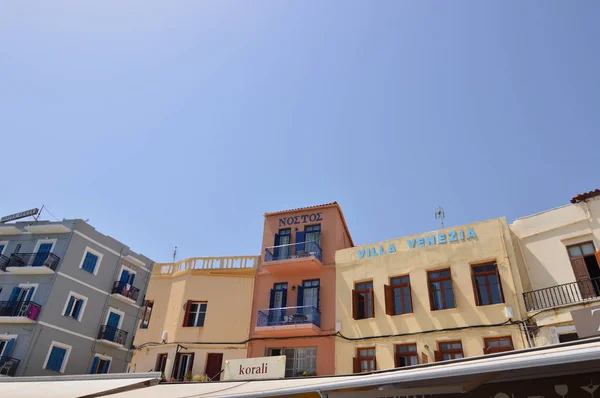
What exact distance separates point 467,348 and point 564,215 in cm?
577

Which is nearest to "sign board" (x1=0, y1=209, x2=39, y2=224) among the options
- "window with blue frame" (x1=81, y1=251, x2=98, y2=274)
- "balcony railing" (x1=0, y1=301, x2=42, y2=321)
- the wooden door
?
"window with blue frame" (x1=81, y1=251, x2=98, y2=274)

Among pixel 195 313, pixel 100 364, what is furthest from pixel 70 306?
pixel 195 313

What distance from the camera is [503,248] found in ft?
51.9

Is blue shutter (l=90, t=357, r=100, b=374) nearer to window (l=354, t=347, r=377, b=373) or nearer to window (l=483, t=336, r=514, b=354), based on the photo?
window (l=354, t=347, r=377, b=373)

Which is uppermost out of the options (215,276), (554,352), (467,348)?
(215,276)

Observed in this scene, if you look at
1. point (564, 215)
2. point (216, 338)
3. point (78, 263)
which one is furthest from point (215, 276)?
point (564, 215)

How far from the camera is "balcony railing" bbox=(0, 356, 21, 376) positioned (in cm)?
2319

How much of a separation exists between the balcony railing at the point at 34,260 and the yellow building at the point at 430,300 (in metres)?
18.5

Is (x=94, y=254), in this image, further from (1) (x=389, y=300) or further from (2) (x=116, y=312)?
Result: (1) (x=389, y=300)

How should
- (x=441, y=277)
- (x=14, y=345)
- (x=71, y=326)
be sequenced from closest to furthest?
(x=441, y=277) < (x=14, y=345) < (x=71, y=326)

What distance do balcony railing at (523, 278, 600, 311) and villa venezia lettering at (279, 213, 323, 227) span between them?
10.1m

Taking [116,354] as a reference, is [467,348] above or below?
below

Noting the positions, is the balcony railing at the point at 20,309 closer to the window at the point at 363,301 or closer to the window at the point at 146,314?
the window at the point at 146,314

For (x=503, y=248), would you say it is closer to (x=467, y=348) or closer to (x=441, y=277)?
(x=441, y=277)
